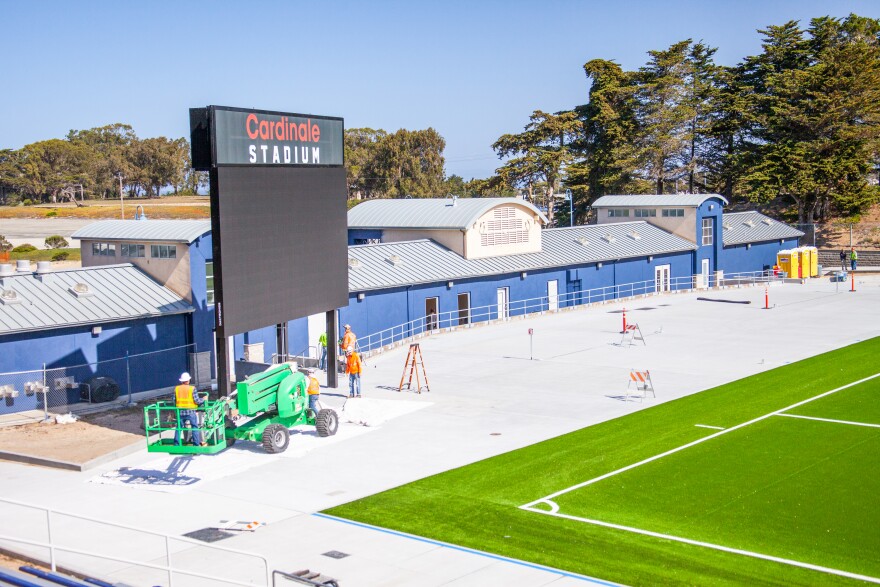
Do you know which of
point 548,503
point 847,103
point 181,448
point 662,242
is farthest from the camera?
point 847,103

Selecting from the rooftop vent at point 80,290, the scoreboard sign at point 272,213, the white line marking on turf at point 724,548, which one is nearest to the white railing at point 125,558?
the white line marking on turf at point 724,548

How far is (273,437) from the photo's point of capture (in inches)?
963

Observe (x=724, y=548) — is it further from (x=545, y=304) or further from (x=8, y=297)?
(x=545, y=304)

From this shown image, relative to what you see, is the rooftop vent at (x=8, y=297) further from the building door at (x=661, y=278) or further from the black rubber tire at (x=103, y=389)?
the building door at (x=661, y=278)

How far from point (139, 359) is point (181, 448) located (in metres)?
9.95

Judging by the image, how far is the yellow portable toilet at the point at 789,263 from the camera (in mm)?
62719

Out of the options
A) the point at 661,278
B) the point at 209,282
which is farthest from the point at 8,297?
the point at 661,278

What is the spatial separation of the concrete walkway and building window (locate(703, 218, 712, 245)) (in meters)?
16.6

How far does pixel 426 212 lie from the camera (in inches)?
2088

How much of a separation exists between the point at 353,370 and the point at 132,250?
11518 mm

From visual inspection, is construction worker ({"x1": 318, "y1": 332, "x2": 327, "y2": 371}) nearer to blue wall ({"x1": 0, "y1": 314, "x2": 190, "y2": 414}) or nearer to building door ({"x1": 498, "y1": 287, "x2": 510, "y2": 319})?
blue wall ({"x1": 0, "y1": 314, "x2": 190, "y2": 414})

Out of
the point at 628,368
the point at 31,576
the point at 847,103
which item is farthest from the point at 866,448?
the point at 847,103

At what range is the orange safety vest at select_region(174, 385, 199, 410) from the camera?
74.6ft

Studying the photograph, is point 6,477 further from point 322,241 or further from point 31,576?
point 322,241
